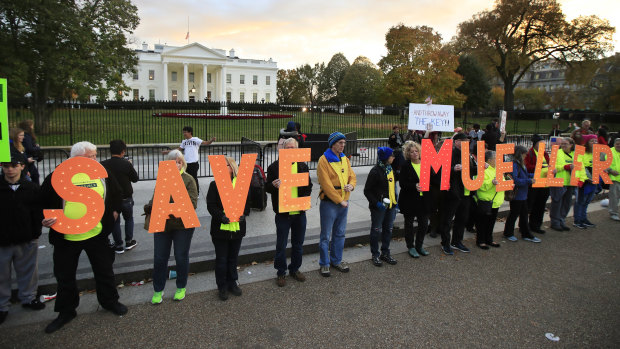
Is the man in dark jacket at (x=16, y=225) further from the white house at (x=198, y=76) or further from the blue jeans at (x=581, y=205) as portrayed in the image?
the white house at (x=198, y=76)

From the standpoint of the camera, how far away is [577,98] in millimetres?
60781

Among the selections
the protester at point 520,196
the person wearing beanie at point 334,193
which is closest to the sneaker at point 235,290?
the person wearing beanie at point 334,193

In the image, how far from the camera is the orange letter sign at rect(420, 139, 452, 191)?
5.90 metres

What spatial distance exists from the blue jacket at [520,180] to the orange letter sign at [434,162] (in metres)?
1.57

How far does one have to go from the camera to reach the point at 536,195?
7516mm

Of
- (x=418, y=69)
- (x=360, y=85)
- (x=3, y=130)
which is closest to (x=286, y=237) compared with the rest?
(x=3, y=130)

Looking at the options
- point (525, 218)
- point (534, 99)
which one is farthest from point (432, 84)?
point (534, 99)

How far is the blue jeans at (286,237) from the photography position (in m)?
5.03

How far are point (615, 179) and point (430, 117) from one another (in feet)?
14.6

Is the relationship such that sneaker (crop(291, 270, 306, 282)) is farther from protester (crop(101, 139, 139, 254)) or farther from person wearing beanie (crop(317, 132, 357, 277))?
protester (crop(101, 139, 139, 254))

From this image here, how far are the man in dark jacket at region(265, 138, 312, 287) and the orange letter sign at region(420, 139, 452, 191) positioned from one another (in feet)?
6.58

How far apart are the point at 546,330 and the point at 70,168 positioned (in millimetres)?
5522

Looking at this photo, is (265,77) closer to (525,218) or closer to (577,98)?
(577,98)

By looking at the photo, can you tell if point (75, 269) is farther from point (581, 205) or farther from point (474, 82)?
point (474, 82)
